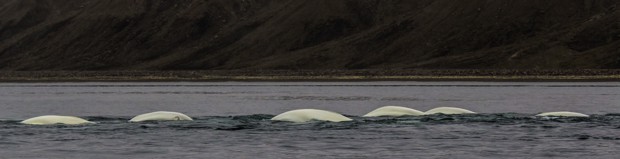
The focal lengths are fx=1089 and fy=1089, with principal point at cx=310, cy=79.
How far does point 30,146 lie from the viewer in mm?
52562

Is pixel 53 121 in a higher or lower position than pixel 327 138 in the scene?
higher

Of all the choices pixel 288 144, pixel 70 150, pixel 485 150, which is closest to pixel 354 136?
pixel 288 144

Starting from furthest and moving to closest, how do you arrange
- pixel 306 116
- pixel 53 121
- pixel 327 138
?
pixel 306 116 → pixel 53 121 → pixel 327 138

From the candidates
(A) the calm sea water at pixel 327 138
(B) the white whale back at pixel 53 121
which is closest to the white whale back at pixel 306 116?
(A) the calm sea water at pixel 327 138

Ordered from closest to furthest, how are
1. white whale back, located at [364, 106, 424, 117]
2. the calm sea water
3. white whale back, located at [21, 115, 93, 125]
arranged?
the calm sea water
white whale back, located at [21, 115, 93, 125]
white whale back, located at [364, 106, 424, 117]

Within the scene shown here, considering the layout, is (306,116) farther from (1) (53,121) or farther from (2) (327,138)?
(1) (53,121)

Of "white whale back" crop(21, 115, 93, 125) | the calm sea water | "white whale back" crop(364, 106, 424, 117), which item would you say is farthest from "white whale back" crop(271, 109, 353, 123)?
"white whale back" crop(21, 115, 93, 125)

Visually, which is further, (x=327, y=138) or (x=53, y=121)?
A: (x=53, y=121)

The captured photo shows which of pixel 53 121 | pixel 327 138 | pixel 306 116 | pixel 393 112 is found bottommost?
pixel 327 138

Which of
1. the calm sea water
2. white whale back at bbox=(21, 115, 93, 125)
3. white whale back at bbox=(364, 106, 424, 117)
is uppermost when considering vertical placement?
white whale back at bbox=(21, 115, 93, 125)

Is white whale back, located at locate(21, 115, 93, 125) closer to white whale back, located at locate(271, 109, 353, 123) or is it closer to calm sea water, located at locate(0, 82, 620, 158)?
calm sea water, located at locate(0, 82, 620, 158)

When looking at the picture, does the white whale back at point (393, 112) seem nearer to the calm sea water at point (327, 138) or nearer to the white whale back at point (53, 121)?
the calm sea water at point (327, 138)

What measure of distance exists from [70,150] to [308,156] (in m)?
11.5

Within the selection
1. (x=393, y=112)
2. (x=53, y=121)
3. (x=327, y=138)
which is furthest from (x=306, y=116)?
(x=53, y=121)
